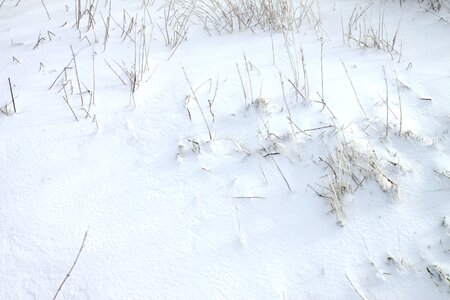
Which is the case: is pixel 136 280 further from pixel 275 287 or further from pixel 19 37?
pixel 19 37

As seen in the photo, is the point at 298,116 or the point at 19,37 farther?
the point at 19,37

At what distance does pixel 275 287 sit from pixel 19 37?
103 inches

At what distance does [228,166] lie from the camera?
72.1 inches

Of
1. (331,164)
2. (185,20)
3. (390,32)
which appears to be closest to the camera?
(331,164)

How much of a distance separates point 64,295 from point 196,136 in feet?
3.14

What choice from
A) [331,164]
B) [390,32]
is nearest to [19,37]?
[331,164]

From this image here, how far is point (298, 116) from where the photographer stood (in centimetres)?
206

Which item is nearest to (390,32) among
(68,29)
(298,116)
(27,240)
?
(298,116)

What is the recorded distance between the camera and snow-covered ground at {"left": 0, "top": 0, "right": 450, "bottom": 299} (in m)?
1.42

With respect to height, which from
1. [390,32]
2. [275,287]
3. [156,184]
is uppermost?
[390,32]

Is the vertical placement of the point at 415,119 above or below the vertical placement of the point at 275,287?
above

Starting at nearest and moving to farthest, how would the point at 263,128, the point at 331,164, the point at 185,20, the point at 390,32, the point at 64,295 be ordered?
1. the point at 64,295
2. the point at 331,164
3. the point at 263,128
4. the point at 390,32
5. the point at 185,20

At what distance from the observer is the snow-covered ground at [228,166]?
142cm

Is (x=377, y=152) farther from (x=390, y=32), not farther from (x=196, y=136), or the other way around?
(x=390, y=32)
